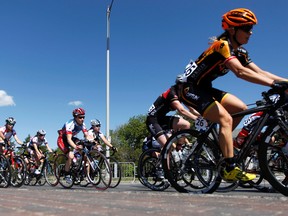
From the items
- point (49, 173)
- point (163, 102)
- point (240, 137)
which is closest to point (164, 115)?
point (163, 102)

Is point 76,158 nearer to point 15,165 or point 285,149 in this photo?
point 15,165

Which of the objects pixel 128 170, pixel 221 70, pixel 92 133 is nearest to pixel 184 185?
pixel 221 70

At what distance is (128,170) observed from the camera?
61.2 ft

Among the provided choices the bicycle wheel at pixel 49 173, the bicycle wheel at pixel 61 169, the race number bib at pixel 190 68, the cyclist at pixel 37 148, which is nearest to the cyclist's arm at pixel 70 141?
the bicycle wheel at pixel 61 169

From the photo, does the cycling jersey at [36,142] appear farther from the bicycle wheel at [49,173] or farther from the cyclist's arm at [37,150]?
the bicycle wheel at [49,173]

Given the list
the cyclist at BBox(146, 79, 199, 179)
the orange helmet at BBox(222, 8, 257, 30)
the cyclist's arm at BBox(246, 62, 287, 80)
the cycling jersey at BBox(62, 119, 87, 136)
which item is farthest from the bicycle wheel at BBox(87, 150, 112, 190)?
the orange helmet at BBox(222, 8, 257, 30)

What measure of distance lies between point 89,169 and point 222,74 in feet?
18.1

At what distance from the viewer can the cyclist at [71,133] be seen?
9688 millimetres

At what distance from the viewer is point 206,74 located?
183 inches

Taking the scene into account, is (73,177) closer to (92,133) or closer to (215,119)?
(92,133)

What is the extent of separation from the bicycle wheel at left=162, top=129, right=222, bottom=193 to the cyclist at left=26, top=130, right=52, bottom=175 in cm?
913

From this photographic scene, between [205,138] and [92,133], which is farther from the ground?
[92,133]

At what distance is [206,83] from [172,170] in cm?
134

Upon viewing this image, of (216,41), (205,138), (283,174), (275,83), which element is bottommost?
(283,174)
